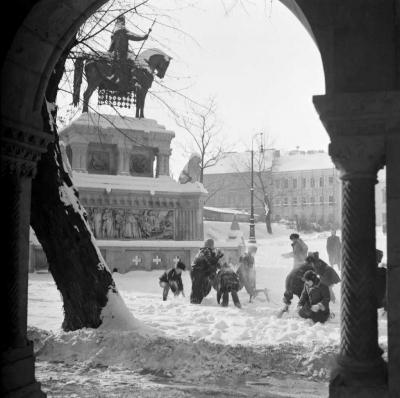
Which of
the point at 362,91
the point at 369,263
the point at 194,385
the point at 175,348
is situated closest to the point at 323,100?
the point at 362,91

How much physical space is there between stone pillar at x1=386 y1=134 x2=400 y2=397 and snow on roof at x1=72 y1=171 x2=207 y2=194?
61.4 ft

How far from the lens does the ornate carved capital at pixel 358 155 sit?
13.1 ft

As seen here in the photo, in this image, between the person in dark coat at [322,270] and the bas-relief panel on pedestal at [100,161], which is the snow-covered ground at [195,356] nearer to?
the person in dark coat at [322,270]

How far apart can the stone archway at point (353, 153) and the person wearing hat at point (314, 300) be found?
5.79 meters

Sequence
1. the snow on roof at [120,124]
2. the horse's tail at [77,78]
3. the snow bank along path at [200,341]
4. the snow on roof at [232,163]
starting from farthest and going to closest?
the snow on roof at [232,163], the snow on roof at [120,124], the horse's tail at [77,78], the snow bank along path at [200,341]

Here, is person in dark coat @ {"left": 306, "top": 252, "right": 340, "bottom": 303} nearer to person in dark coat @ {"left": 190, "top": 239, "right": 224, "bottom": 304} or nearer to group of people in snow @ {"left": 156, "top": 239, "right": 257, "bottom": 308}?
group of people in snow @ {"left": 156, "top": 239, "right": 257, "bottom": 308}

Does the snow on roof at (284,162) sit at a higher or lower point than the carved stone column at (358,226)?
higher

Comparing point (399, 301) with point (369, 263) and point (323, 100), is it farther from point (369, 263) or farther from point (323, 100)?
point (323, 100)

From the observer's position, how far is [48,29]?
4.64 metres

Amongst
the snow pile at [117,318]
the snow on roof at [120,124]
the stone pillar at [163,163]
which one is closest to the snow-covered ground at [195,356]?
the snow pile at [117,318]

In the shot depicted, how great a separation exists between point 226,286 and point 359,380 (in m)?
8.28

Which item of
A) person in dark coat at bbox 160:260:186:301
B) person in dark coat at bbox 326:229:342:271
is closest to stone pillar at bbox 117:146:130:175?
person in dark coat at bbox 326:229:342:271

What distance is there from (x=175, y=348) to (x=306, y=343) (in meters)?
1.89

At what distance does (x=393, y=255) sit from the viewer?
3939 mm
